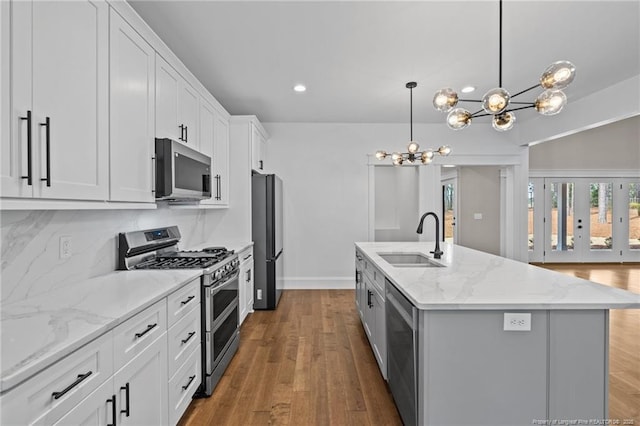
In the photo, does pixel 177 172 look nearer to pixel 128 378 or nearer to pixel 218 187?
pixel 218 187

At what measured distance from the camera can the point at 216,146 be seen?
370 centimetres

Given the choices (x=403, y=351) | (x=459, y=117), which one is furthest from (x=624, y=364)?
(x=459, y=117)

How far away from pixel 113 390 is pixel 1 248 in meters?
0.82

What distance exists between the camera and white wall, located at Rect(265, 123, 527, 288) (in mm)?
5418

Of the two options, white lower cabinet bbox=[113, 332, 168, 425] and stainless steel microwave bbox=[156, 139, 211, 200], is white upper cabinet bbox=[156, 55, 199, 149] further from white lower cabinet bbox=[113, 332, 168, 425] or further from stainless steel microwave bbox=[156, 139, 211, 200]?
white lower cabinet bbox=[113, 332, 168, 425]

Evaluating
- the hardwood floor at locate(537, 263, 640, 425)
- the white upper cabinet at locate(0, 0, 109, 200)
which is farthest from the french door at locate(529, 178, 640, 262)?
the white upper cabinet at locate(0, 0, 109, 200)

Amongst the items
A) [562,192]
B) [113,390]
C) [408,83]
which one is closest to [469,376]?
[113,390]

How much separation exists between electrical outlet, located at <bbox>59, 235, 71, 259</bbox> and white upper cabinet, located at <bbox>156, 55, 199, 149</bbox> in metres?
0.86

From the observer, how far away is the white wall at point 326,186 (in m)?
5.42

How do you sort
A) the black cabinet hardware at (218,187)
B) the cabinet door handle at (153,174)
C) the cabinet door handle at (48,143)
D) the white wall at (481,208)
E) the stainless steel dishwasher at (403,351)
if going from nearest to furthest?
the cabinet door handle at (48,143) < the stainless steel dishwasher at (403,351) < the cabinet door handle at (153,174) < the black cabinet hardware at (218,187) < the white wall at (481,208)

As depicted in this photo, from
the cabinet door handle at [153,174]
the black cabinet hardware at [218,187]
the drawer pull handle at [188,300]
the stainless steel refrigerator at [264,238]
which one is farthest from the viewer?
the stainless steel refrigerator at [264,238]

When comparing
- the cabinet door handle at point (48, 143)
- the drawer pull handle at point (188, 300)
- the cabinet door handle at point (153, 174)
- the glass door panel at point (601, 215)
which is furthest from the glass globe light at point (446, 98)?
the glass door panel at point (601, 215)

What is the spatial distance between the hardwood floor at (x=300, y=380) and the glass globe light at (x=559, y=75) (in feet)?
7.21

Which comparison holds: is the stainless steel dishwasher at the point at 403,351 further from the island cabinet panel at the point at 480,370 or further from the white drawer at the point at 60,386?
the white drawer at the point at 60,386
